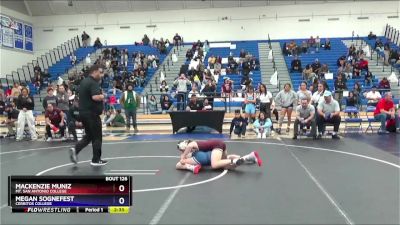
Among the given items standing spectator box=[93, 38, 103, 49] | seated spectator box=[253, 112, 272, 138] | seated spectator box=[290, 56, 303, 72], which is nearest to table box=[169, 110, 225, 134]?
seated spectator box=[253, 112, 272, 138]

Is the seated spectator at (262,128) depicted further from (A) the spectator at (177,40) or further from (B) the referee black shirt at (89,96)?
(A) the spectator at (177,40)

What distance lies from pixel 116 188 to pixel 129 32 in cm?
2879

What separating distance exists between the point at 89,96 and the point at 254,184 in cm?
337

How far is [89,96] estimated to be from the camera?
7242 mm

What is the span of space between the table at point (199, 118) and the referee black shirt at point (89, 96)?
604cm

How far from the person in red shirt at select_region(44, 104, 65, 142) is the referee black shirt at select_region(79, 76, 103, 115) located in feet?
17.1

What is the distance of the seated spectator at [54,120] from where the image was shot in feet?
39.6

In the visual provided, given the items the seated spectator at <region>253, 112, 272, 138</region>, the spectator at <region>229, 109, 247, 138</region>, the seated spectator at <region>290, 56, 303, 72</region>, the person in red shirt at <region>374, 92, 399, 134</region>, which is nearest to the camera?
the seated spectator at <region>253, 112, 272, 138</region>

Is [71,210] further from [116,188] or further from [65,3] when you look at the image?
[65,3]

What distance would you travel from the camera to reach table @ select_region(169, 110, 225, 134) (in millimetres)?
13135

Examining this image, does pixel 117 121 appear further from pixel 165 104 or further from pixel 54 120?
pixel 54 120
